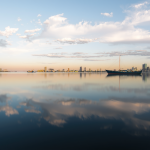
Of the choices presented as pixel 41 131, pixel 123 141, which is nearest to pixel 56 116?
pixel 41 131

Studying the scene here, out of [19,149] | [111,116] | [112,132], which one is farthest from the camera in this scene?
[111,116]

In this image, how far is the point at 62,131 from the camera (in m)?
8.33

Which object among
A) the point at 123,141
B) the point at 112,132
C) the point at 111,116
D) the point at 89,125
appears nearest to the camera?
the point at 123,141

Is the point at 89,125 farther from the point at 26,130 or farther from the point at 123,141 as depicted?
the point at 26,130

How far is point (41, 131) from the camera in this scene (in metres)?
8.33

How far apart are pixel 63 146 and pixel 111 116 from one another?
6.16 metres

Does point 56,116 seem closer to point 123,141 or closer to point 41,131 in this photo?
point 41,131

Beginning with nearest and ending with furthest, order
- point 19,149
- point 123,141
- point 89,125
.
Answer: point 19,149 → point 123,141 → point 89,125

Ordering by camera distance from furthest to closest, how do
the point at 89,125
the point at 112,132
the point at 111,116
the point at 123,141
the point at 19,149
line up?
the point at 111,116 < the point at 89,125 < the point at 112,132 < the point at 123,141 < the point at 19,149

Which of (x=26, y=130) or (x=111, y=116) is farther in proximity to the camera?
(x=111, y=116)

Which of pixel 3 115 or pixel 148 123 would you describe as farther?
pixel 3 115

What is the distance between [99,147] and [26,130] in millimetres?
5250

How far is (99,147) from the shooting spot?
21.8 ft

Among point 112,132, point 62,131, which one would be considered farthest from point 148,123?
point 62,131
